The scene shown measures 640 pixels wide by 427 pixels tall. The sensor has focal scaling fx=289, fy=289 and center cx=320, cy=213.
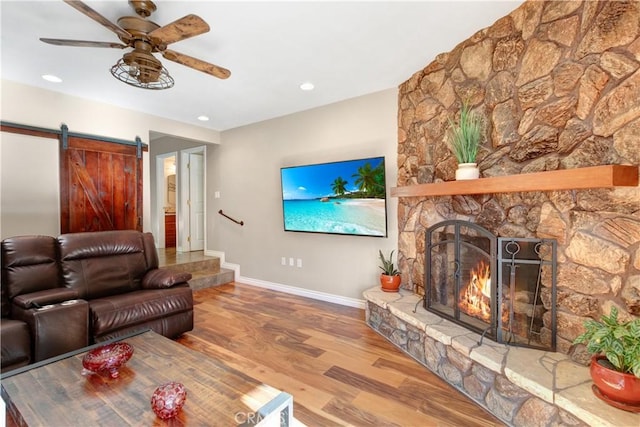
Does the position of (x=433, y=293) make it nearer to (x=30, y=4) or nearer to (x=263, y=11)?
(x=263, y=11)

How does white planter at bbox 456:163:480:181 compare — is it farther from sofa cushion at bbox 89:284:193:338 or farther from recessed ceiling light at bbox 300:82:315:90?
sofa cushion at bbox 89:284:193:338

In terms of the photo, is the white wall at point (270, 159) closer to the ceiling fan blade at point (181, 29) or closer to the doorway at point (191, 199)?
the doorway at point (191, 199)

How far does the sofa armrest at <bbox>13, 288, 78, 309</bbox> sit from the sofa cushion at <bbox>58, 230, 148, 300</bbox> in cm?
33

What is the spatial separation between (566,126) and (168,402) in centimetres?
257

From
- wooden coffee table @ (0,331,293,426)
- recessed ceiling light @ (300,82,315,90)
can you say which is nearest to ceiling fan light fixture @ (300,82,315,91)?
recessed ceiling light @ (300,82,315,90)

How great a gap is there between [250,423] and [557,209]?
6.78 ft

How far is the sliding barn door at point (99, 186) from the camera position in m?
3.45

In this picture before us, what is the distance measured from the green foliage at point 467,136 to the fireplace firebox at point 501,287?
515mm

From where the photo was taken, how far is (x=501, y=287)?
6.38 feet

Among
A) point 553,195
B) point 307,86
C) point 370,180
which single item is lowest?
point 553,195

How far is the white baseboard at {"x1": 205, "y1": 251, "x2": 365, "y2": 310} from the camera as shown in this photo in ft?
A: 11.7

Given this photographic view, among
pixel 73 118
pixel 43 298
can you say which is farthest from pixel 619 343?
pixel 73 118

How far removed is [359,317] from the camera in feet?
10.5

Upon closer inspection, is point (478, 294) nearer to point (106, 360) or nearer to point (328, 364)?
point (328, 364)
